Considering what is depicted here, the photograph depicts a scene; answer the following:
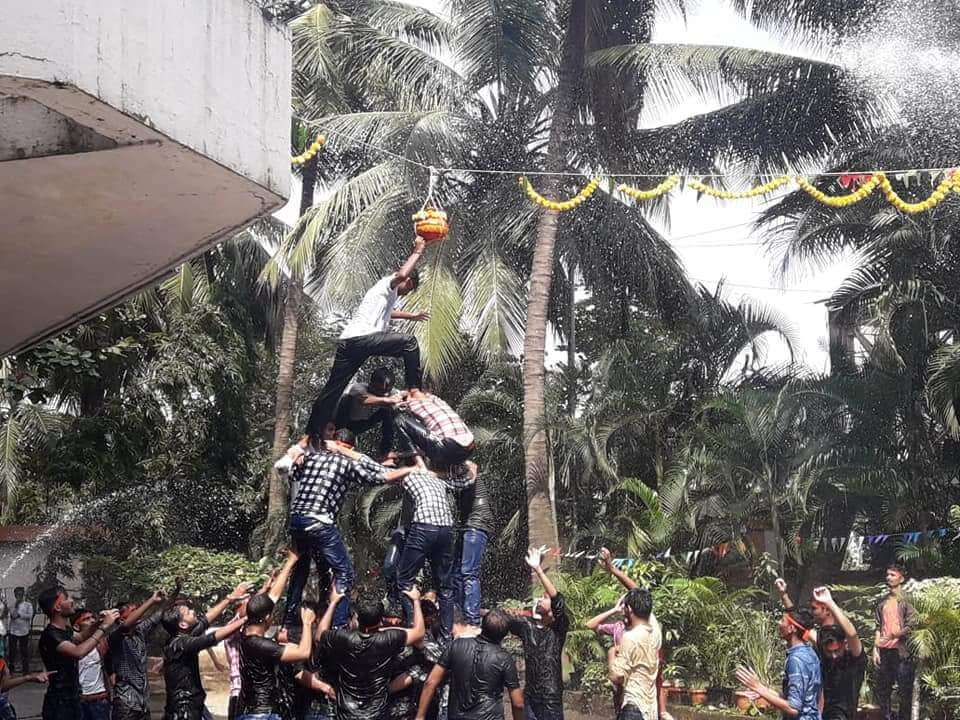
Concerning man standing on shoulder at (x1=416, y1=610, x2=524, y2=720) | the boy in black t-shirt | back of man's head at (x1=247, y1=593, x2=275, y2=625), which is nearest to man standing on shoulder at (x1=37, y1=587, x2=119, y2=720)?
the boy in black t-shirt

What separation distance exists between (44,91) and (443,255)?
13.9m

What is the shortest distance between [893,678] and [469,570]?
4101mm

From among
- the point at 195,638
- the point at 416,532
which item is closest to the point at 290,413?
the point at 416,532

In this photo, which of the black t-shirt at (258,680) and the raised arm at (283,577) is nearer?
the black t-shirt at (258,680)

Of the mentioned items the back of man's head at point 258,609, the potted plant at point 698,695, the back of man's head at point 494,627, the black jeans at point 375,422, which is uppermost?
the black jeans at point 375,422

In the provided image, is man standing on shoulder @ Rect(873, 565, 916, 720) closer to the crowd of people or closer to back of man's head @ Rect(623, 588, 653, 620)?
the crowd of people

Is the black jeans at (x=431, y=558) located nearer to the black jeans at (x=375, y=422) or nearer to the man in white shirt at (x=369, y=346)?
the black jeans at (x=375, y=422)

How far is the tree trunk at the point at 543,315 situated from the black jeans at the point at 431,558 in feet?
23.4

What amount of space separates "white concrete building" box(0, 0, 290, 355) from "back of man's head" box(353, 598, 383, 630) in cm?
208

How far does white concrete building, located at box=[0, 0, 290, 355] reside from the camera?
4.46m

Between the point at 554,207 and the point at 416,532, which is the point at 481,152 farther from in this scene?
the point at 416,532

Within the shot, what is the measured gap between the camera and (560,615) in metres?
7.77

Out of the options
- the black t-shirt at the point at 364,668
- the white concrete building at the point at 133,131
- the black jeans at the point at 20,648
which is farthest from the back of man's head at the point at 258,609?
the black jeans at the point at 20,648

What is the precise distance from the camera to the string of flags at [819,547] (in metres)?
15.2
